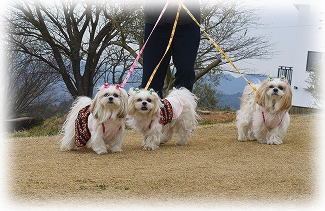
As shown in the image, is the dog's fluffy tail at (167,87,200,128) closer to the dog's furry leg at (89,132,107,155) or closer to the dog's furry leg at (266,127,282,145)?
Result: the dog's furry leg at (266,127,282,145)

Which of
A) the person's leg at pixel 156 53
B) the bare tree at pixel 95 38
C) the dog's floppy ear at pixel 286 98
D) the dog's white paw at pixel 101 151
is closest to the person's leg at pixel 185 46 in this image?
the person's leg at pixel 156 53

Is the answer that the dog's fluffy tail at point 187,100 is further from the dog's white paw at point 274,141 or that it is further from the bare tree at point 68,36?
the bare tree at point 68,36

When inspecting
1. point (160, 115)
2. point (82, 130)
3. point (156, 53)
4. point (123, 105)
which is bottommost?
point (82, 130)

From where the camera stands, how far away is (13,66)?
11477 mm

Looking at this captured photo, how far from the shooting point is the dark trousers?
4.64 meters

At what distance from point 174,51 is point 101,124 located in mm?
996

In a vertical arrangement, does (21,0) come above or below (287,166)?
above

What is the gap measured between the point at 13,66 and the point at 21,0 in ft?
6.05

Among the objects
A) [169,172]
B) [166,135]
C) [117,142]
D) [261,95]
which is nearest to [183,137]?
[166,135]

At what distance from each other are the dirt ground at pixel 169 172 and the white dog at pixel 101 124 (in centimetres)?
12

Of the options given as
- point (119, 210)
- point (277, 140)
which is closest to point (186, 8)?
point (277, 140)

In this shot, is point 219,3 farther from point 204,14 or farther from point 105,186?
point 105,186

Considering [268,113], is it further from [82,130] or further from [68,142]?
[68,142]

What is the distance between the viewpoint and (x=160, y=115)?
462cm
